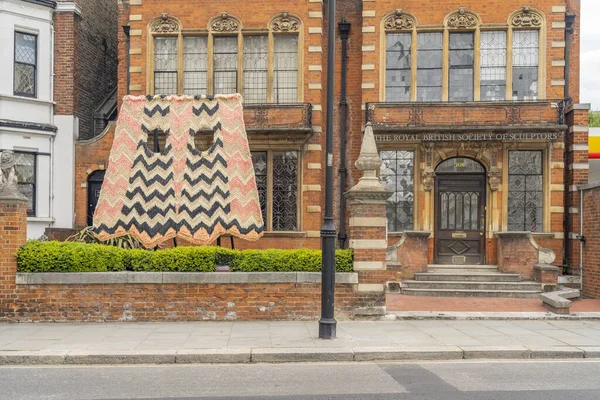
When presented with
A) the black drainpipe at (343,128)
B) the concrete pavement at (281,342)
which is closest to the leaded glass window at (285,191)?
the black drainpipe at (343,128)

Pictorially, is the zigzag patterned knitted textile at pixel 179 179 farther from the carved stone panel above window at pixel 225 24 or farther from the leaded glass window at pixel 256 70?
the carved stone panel above window at pixel 225 24

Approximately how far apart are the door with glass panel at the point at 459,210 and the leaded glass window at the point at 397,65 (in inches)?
103

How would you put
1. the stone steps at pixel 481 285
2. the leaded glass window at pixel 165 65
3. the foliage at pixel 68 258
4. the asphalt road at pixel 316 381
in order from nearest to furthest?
the asphalt road at pixel 316 381, the foliage at pixel 68 258, the stone steps at pixel 481 285, the leaded glass window at pixel 165 65

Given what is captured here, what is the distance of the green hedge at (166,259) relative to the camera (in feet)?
37.8

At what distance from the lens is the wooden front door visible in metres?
17.7

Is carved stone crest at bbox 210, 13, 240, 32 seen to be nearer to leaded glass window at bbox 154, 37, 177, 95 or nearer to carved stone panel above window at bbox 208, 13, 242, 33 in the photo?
carved stone panel above window at bbox 208, 13, 242, 33

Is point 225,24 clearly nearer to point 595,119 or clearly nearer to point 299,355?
point 299,355

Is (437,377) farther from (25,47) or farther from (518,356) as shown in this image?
(25,47)

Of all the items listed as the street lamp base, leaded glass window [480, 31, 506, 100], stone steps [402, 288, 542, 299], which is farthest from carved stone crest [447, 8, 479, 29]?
the street lamp base

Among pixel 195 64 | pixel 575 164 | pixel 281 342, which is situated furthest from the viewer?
pixel 195 64

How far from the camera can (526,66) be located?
58.2 ft

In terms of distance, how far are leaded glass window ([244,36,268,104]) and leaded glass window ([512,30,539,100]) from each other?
7.60m

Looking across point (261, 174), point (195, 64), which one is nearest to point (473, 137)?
point (261, 174)

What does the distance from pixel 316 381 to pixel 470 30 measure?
44.8 ft
